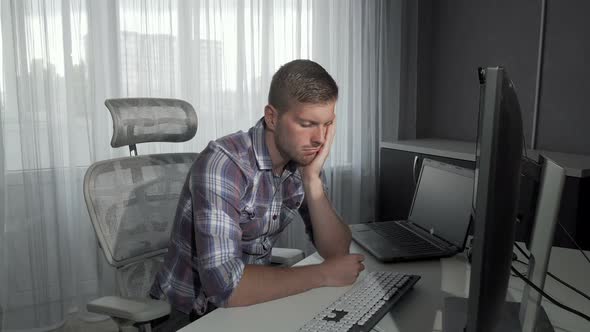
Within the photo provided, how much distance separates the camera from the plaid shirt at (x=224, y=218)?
1.04 m

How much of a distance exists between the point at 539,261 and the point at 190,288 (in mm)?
875

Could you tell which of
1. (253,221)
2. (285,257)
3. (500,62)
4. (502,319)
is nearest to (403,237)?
(285,257)

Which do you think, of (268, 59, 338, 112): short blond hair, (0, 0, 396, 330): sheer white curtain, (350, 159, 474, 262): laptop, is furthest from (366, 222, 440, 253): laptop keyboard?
(0, 0, 396, 330): sheer white curtain

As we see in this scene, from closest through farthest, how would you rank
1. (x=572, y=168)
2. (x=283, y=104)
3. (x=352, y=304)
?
(x=352, y=304)
(x=283, y=104)
(x=572, y=168)

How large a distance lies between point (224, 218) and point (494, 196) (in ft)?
2.26

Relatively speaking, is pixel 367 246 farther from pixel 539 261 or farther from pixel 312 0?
pixel 312 0

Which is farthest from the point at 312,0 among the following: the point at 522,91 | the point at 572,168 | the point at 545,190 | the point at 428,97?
the point at 545,190

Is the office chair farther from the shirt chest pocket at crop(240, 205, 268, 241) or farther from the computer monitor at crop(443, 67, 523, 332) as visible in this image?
the computer monitor at crop(443, 67, 523, 332)

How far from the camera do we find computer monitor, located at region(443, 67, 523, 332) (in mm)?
514

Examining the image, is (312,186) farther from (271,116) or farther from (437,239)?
(437,239)

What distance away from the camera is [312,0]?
9.82 feet

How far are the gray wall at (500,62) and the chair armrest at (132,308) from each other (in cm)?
192

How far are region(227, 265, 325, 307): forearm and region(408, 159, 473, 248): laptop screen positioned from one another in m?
0.49

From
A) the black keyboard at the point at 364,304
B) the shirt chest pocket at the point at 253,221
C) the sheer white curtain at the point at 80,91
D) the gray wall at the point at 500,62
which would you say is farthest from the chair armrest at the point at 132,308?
the gray wall at the point at 500,62
